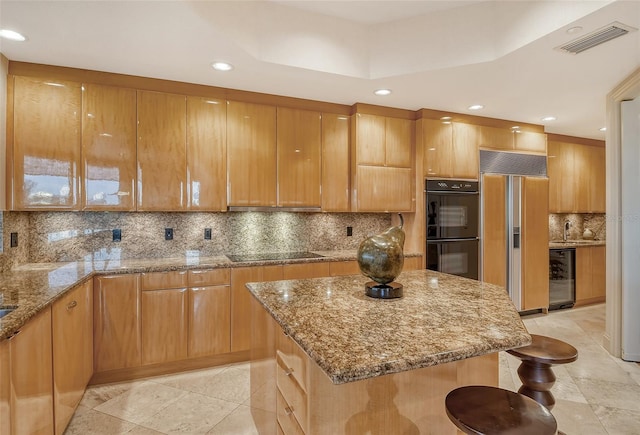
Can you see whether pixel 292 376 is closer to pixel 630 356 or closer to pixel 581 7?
pixel 581 7

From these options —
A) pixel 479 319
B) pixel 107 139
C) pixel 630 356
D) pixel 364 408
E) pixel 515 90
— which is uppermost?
pixel 515 90

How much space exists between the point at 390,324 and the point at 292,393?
1.59ft

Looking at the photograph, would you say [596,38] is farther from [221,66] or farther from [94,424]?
[94,424]

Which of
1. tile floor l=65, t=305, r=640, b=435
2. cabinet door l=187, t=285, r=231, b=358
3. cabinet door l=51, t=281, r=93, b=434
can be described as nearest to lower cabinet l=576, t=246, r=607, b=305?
tile floor l=65, t=305, r=640, b=435

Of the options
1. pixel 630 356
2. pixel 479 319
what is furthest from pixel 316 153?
pixel 630 356

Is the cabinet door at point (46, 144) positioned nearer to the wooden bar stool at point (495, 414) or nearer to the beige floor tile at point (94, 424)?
the beige floor tile at point (94, 424)

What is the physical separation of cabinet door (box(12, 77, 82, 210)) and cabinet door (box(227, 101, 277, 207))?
4.06 feet

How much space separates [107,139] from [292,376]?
8.51 feet

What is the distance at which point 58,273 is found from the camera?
95.3 inches

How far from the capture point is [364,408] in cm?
121

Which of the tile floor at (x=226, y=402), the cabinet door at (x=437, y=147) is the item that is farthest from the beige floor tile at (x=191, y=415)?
the cabinet door at (x=437, y=147)

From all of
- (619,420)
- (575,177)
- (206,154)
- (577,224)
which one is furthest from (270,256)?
(577,224)

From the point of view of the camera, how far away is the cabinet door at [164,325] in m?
2.74

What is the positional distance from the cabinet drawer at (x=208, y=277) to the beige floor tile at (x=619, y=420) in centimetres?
290
